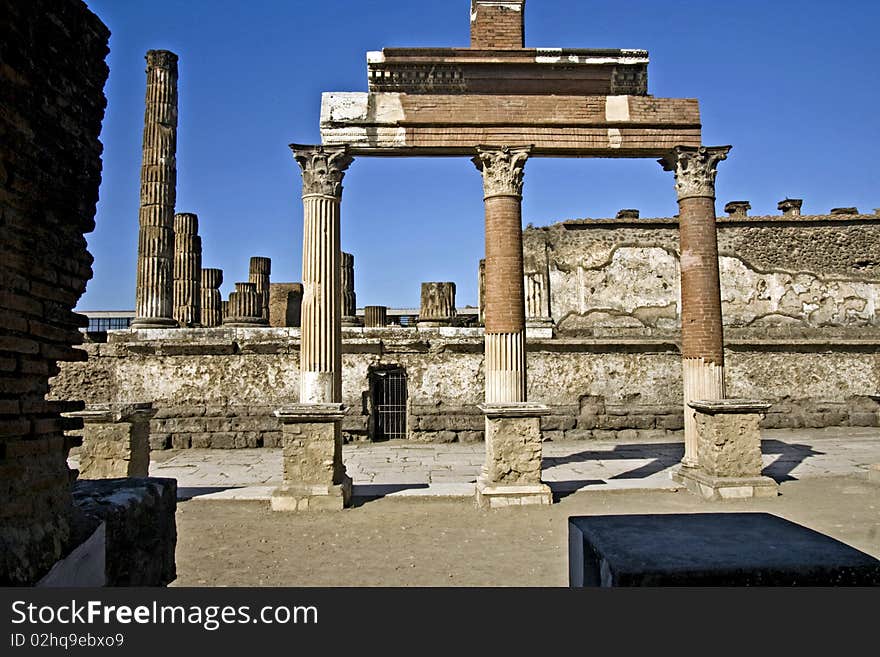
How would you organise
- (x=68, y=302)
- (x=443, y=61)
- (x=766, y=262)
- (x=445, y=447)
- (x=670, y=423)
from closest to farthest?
(x=68, y=302), (x=443, y=61), (x=445, y=447), (x=670, y=423), (x=766, y=262)

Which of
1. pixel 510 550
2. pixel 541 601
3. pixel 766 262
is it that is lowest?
pixel 510 550

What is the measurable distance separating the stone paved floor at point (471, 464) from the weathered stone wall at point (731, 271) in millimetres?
3772

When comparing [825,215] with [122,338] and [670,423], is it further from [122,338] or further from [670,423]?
[122,338]

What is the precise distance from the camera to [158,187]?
50.0ft

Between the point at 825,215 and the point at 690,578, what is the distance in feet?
63.2

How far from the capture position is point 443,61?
8.91 metres

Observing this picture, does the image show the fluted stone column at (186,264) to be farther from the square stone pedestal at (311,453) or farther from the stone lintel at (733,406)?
the stone lintel at (733,406)

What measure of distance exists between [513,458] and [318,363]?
2.93m

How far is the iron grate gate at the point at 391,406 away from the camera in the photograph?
48.6 ft

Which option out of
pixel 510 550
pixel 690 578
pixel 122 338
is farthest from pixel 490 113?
pixel 122 338

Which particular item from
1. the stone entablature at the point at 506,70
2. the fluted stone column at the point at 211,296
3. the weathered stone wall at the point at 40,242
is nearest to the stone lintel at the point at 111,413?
the stone entablature at the point at 506,70

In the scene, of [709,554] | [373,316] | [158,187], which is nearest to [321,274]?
[709,554]

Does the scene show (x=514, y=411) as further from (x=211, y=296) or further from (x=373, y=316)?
(x=211, y=296)

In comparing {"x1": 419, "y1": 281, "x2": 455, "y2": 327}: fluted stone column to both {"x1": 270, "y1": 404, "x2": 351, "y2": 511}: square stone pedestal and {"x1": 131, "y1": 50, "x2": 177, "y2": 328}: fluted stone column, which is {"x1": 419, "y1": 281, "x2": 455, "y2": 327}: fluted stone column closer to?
{"x1": 131, "y1": 50, "x2": 177, "y2": 328}: fluted stone column
